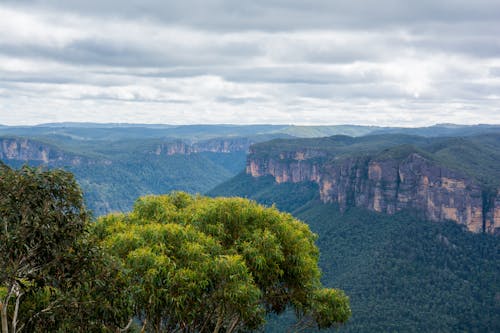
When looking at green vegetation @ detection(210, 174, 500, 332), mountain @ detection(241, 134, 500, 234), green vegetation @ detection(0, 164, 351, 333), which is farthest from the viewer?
mountain @ detection(241, 134, 500, 234)

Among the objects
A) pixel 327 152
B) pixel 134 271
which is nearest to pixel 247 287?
pixel 134 271

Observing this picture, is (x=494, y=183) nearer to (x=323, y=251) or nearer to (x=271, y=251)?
(x=323, y=251)

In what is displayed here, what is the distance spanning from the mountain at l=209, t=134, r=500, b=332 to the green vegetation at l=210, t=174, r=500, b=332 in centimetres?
19

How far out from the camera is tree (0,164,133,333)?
11703mm

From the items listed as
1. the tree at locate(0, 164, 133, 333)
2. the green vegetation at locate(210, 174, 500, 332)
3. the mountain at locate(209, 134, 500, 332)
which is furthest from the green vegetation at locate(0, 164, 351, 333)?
the mountain at locate(209, 134, 500, 332)

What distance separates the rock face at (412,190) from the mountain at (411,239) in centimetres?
24

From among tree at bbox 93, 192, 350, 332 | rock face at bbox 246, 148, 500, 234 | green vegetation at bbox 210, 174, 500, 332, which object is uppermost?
tree at bbox 93, 192, 350, 332

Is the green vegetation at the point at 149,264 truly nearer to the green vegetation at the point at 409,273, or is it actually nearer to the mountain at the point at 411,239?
the green vegetation at the point at 409,273

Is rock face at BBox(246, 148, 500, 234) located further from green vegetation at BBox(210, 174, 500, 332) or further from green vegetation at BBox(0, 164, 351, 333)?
green vegetation at BBox(0, 164, 351, 333)

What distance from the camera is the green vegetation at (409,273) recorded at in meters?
84.9

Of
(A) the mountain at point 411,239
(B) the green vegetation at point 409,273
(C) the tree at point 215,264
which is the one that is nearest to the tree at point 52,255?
(C) the tree at point 215,264

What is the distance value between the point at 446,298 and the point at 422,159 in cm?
3952

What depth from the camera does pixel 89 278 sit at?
13070 millimetres

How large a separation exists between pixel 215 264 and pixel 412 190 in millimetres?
116272
